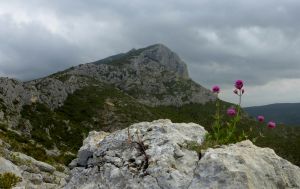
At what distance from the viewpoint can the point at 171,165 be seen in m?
9.89

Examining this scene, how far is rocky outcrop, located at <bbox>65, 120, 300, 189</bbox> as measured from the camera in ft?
30.6

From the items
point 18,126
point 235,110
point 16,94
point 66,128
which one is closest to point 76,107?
point 66,128

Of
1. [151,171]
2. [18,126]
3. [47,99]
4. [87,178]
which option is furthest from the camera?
[47,99]

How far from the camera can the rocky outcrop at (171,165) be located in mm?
9328

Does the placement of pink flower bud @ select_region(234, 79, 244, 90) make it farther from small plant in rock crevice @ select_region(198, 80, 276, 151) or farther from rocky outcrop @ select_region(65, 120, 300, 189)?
rocky outcrop @ select_region(65, 120, 300, 189)

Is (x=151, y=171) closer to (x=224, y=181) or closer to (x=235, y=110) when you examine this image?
(x=224, y=181)

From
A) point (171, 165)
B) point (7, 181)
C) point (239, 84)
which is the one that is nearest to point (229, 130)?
point (239, 84)

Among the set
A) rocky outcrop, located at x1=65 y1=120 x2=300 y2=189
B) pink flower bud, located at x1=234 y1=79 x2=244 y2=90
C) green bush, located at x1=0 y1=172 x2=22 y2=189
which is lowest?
green bush, located at x1=0 y1=172 x2=22 y2=189

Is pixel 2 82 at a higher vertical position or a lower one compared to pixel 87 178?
higher

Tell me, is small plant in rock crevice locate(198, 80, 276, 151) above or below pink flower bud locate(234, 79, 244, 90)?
below

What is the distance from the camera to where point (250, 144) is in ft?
36.9

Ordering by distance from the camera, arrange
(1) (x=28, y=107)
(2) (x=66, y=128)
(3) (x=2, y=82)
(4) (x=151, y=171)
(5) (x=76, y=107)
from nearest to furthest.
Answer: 1. (4) (x=151, y=171)
2. (3) (x=2, y=82)
3. (1) (x=28, y=107)
4. (2) (x=66, y=128)
5. (5) (x=76, y=107)

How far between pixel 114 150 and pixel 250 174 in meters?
3.83

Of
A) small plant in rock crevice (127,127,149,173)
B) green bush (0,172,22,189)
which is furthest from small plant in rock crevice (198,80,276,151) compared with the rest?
green bush (0,172,22,189)
